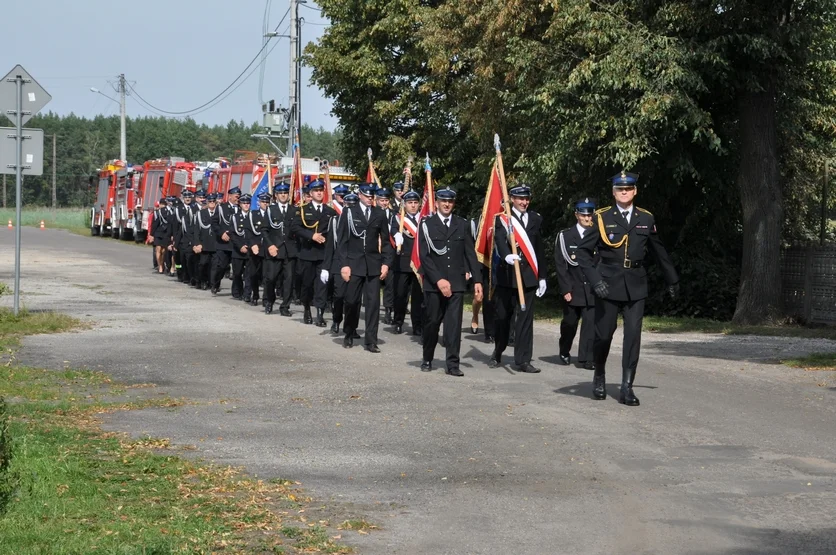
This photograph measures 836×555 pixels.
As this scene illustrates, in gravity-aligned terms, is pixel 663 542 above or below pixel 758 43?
below

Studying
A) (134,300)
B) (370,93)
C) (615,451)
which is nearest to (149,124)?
(370,93)

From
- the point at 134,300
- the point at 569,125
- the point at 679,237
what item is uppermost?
the point at 569,125

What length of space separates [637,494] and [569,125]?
13.3 meters

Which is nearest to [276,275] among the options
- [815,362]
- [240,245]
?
[240,245]

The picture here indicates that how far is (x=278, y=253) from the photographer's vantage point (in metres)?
21.2

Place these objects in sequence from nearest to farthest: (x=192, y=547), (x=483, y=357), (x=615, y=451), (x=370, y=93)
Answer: (x=192, y=547)
(x=615, y=451)
(x=483, y=357)
(x=370, y=93)

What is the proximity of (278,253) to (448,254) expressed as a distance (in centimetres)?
788

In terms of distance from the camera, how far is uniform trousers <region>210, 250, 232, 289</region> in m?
25.1

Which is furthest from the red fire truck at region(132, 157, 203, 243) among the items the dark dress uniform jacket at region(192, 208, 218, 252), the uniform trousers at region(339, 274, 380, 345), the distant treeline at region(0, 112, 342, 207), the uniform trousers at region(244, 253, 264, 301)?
the distant treeline at region(0, 112, 342, 207)

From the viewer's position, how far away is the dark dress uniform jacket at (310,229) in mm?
19906

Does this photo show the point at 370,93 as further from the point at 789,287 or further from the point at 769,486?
the point at 769,486

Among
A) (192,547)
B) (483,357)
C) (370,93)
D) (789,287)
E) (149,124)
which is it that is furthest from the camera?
(149,124)

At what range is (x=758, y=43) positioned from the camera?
19344mm

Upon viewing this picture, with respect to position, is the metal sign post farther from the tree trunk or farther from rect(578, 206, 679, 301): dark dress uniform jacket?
the tree trunk
